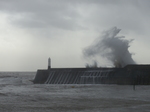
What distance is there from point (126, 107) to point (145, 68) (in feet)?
71.1

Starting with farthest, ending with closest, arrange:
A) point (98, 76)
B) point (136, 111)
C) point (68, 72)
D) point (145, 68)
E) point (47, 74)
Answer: point (47, 74)
point (68, 72)
point (98, 76)
point (145, 68)
point (136, 111)

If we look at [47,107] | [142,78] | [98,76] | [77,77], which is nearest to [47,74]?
[77,77]

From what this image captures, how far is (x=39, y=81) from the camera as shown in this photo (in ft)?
170

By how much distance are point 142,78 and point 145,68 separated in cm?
141

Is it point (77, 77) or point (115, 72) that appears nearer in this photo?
point (115, 72)

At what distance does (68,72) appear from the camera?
154ft

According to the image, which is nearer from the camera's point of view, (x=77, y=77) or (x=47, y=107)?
(x=47, y=107)

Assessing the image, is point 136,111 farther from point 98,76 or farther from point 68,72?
point 68,72

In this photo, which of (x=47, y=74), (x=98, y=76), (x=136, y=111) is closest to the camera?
(x=136, y=111)

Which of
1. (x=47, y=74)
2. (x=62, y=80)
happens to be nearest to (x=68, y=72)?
(x=62, y=80)

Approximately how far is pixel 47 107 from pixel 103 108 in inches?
133

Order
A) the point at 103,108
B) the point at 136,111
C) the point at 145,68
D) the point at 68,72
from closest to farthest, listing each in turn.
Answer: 1. the point at 136,111
2. the point at 103,108
3. the point at 145,68
4. the point at 68,72

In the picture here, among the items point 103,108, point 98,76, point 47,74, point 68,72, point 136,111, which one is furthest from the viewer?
point 47,74

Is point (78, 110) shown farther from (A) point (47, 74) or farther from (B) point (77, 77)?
(A) point (47, 74)
